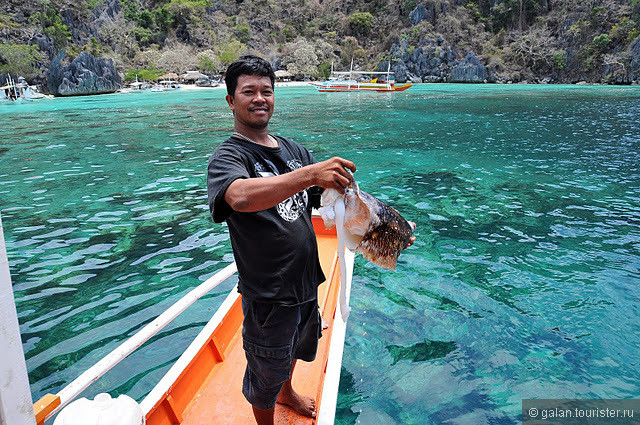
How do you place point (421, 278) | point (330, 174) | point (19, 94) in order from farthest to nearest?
point (19, 94)
point (421, 278)
point (330, 174)

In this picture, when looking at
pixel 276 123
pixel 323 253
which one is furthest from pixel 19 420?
pixel 276 123

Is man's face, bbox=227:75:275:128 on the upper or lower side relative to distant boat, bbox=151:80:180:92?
lower

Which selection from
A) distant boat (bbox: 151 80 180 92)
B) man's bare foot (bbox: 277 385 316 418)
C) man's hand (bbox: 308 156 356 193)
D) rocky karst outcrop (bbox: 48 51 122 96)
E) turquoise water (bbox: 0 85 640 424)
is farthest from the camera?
distant boat (bbox: 151 80 180 92)

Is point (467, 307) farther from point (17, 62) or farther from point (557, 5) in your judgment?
Result: point (557, 5)

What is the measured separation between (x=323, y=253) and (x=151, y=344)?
7.80ft

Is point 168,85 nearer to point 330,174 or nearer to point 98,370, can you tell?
point 98,370

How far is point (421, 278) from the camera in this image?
5.82 meters

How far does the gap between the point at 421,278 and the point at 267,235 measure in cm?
440

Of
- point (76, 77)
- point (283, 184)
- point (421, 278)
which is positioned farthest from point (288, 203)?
point (76, 77)

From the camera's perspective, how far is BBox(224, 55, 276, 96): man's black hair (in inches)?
80.4

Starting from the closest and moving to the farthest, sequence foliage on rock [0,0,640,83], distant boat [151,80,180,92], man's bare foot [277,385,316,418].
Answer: man's bare foot [277,385,316,418] → foliage on rock [0,0,640,83] → distant boat [151,80,180,92]

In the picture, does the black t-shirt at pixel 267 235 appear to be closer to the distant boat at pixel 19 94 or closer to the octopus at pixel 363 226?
the octopus at pixel 363 226

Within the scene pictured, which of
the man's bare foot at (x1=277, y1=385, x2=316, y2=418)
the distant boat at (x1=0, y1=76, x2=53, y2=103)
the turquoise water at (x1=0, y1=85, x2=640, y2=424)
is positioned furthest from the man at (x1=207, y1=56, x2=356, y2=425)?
the distant boat at (x1=0, y1=76, x2=53, y2=103)

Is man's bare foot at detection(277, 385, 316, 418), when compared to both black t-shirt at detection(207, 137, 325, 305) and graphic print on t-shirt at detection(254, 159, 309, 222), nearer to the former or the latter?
black t-shirt at detection(207, 137, 325, 305)
